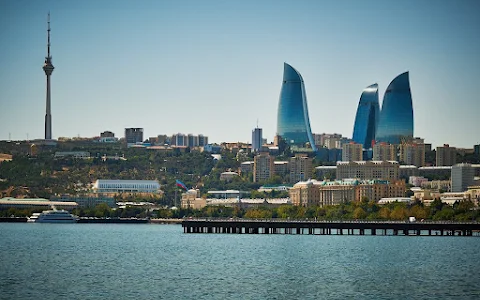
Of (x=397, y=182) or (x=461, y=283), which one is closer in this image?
(x=461, y=283)

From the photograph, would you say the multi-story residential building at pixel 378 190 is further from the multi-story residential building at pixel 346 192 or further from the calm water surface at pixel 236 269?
the calm water surface at pixel 236 269

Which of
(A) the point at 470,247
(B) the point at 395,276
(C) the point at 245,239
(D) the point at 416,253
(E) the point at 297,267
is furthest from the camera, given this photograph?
(C) the point at 245,239

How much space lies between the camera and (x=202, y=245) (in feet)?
357

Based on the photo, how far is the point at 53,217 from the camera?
174m

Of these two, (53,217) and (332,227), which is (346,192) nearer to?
(53,217)

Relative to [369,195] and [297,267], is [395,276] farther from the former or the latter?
[369,195]

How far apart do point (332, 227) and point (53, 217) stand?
54.7m

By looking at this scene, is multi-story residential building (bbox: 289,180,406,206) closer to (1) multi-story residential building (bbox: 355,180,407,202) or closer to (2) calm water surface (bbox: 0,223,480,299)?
(1) multi-story residential building (bbox: 355,180,407,202)

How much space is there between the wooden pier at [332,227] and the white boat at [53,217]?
35595mm

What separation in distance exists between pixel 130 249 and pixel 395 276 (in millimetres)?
31081

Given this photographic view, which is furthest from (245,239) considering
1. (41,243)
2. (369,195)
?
(369,195)

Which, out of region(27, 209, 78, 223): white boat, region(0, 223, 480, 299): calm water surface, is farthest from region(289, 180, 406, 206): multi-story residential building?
region(0, 223, 480, 299): calm water surface

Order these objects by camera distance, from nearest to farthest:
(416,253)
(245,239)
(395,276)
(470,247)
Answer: (395,276)
(416,253)
(470,247)
(245,239)

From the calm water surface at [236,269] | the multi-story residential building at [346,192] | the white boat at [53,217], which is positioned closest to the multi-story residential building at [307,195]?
the multi-story residential building at [346,192]
